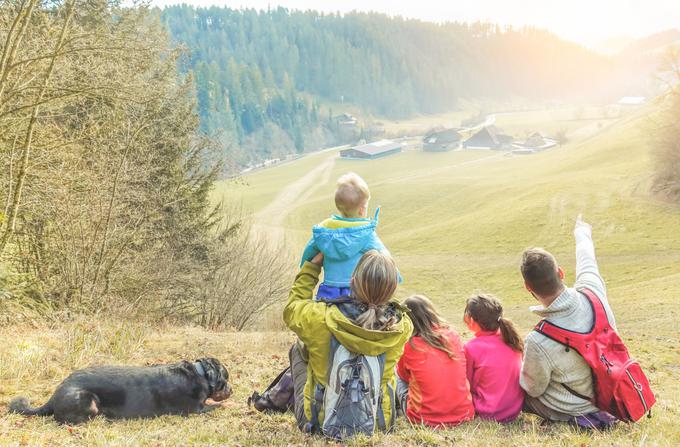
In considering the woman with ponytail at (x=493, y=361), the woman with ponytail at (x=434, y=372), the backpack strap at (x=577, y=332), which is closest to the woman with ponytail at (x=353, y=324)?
the woman with ponytail at (x=434, y=372)

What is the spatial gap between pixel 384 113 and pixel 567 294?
193198mm

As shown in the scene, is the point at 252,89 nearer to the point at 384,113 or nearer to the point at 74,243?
the point at 384,113

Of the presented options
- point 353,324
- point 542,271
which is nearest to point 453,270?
point 542,271

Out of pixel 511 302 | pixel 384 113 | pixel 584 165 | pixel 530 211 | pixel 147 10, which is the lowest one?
pixel 511 302

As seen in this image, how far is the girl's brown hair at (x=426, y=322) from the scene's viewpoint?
16.1 feet

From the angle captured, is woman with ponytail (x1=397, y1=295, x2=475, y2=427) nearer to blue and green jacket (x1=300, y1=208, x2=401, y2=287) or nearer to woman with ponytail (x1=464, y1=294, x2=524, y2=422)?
woman with ponytail (x1=464, y1=294, x2=524, y2=422)

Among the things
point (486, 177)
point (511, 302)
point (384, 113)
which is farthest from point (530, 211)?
point (384, 113)

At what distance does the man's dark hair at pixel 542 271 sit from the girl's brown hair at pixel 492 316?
0.79 m

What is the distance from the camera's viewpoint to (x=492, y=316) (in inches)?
202

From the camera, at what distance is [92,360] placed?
7.24 metres

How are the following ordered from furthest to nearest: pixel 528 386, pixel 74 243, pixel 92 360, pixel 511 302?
pixel 511 302
pixel 74 243
pixel 92 360
pixel 528 386

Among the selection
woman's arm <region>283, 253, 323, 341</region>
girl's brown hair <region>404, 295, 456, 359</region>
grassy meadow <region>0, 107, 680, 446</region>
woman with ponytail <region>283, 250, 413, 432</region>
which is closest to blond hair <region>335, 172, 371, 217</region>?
woman's arm <region>283, 253, 323, 341</region>

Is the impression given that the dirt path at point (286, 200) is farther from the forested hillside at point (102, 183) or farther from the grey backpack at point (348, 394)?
the grey backpack at point (348, 394)

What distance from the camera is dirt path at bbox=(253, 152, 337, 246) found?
5955cm
